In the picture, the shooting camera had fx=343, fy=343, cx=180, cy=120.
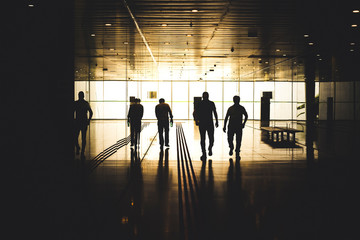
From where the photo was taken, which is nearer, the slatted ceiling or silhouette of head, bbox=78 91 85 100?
silhouette of head, bbox=78 91 85 100

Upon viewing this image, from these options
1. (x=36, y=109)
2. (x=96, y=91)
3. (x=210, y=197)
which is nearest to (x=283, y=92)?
(x=96, y=91)

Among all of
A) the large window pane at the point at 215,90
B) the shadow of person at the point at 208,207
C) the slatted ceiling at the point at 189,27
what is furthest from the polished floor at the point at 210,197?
the large window pane at the point at 215,90

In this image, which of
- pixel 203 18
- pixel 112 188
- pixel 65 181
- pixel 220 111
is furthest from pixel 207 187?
pixel 220 111

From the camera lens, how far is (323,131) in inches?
431

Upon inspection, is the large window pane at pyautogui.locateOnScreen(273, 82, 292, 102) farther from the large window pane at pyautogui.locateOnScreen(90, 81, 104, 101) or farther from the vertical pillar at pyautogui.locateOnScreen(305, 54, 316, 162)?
the large window pane at pyautogui.locateOnScreen(90, 81, 104, 101)

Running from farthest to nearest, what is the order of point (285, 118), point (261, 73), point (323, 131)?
point (261, 73)
point (285, 118)
point (323, 131)

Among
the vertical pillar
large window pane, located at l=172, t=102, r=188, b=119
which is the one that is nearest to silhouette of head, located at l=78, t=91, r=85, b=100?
the vertical pillar

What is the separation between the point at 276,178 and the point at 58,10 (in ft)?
16.3

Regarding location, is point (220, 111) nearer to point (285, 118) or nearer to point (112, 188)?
point (285, 118)

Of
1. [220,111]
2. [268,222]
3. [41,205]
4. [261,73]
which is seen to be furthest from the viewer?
[220,111]

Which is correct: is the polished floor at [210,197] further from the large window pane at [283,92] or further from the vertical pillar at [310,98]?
the large window pane at [283,92]

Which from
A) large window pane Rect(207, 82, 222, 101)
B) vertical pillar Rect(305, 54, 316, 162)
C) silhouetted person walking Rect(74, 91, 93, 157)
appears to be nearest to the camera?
silhouetted person walking Rect(74, 91, 93, 157)

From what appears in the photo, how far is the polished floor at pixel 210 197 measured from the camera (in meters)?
3.80

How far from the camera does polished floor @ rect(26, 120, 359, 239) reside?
3.80 meters
